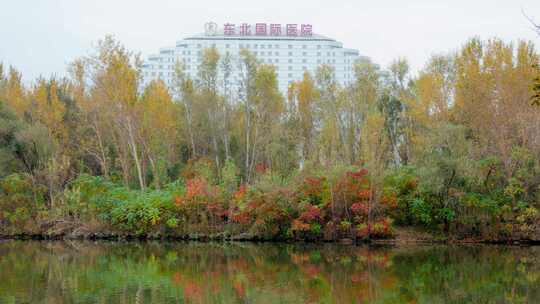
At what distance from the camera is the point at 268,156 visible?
33062 mm

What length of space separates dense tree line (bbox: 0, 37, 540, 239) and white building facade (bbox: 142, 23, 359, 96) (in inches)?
2250

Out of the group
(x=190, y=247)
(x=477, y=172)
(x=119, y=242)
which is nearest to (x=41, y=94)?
(x=119, y=242)

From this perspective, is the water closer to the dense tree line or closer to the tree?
the dense tree line

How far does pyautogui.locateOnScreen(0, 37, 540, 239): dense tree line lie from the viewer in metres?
25.5

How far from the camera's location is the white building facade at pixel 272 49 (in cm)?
9331

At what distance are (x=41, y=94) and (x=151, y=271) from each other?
1982 cm

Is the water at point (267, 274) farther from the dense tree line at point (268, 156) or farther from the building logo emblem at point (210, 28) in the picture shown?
the building logo emblem at point (210, 28)

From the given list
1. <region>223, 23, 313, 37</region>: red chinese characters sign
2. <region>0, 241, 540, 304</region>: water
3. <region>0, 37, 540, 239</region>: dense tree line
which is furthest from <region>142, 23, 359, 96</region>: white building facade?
<region>0, 241, 540, 304</region>: water

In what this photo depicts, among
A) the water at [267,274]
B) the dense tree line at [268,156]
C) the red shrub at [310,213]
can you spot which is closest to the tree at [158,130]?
the dense tree line at [268,156]

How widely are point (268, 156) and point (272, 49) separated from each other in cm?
6496

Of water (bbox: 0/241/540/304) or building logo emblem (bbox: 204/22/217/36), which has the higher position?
building logo emblem (bbox: 204/22/217/36)

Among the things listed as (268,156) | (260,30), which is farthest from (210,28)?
(268,156)

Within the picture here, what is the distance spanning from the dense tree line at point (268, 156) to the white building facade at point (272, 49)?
57.1 meters

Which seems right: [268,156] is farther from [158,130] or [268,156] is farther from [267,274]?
[267,274]
